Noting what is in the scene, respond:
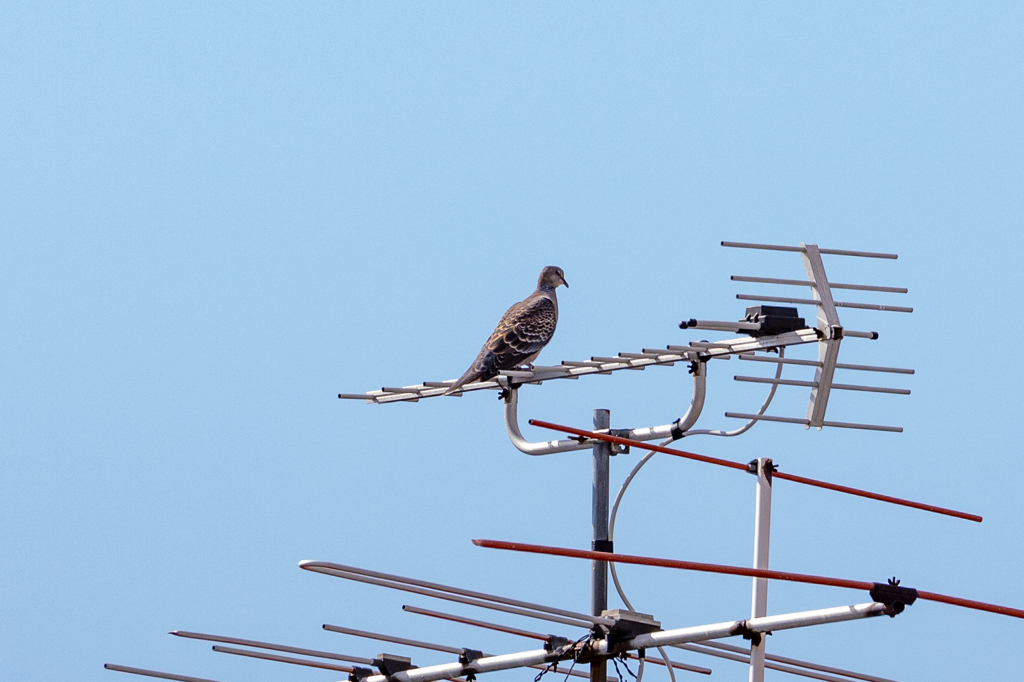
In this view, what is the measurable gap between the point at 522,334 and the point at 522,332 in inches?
1.1

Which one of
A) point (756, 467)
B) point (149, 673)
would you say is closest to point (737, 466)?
point (756, 467)

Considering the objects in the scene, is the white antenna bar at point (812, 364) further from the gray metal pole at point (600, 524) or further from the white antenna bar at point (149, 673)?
the white antenna bar at point (149, 673)

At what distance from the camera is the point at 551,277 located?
49.9 ft

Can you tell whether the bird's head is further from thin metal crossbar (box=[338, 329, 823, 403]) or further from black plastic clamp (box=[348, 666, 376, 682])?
black plastic clamp (box=[348, 666, 376, 682])

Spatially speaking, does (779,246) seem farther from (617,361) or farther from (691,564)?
(691,564)

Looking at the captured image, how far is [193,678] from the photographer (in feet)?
38.7

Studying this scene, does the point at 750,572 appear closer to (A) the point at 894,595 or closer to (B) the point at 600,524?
(A) the point at 894,595

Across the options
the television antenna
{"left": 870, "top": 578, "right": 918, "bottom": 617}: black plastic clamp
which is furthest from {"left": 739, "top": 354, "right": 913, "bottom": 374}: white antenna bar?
{"left": 870, "top": 578, "right": 918, "bottom": 617}: black plastic clamp

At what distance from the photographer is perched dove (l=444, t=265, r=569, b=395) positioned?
1257 centimetres

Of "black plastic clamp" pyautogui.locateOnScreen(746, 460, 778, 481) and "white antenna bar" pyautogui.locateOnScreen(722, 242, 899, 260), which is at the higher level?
"white antenna bar" pyautogui.locateOnScreen(722, 242, 899, 260)

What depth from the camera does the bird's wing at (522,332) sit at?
13.0 m

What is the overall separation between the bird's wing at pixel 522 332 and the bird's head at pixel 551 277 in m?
0.49

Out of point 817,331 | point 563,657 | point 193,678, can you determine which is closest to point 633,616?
point 563,657

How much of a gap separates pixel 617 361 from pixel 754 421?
1060mm
